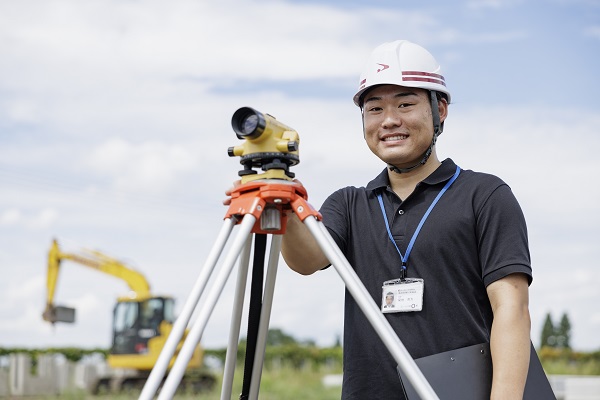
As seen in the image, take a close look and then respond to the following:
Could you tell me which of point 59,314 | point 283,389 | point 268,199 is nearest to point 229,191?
point 268,199

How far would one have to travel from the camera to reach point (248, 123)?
2.36 meters

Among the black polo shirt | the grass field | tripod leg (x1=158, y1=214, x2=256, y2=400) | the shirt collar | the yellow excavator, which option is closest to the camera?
tripod leg (x1=158, y1=214, x2=256, y2=400)

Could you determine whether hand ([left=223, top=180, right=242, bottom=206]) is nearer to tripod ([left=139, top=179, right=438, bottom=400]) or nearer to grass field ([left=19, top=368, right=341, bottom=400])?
tripod ([left=139, top=179, right=438, bottom=400])

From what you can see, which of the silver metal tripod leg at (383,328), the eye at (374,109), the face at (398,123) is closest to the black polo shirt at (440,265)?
the face at (398,123)

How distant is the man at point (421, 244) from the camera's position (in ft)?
8.16

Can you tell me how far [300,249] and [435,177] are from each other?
558 millimetres

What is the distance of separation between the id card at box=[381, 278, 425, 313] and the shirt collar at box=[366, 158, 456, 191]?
383mm

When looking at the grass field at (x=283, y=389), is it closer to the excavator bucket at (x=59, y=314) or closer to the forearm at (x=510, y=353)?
the excavator bucket at (x=59, y=314)

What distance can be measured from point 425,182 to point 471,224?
0.81ft

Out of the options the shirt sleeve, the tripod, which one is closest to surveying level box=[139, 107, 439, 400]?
the tripod

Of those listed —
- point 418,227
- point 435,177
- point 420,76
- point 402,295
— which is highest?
point 420,76

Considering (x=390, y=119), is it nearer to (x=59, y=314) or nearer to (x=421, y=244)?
(x=421, y=244)

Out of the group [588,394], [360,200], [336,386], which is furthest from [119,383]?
[360,200]

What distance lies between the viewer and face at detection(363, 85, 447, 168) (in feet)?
8.88
